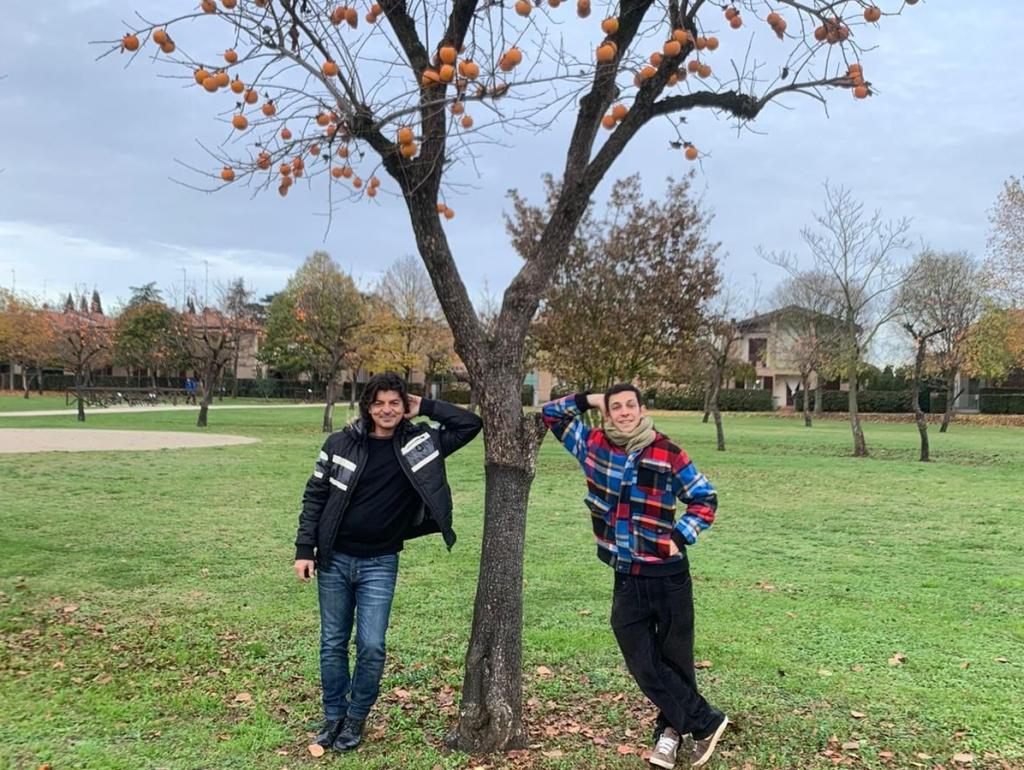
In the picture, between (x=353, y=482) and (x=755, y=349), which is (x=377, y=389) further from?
(x=755, y=349)

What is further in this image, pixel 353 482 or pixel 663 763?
pixel 353 482

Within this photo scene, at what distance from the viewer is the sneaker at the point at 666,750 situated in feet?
11.3

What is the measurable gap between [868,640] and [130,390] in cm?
4298

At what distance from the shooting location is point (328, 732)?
12.1 ft

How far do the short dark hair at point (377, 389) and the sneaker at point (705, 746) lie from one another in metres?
2.11

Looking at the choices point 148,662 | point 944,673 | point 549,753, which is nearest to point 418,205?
point 549,753

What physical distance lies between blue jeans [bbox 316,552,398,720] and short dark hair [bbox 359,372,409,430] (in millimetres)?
677

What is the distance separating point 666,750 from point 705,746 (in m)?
0.19

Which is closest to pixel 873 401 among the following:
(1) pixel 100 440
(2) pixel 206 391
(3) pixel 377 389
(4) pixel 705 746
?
(2) pixel 206 391

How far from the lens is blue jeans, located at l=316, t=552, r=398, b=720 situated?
365cm

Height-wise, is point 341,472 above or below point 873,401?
below

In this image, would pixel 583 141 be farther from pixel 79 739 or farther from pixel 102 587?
pixel 102 587

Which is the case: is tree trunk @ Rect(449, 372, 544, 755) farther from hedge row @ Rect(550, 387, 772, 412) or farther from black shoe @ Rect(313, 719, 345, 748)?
hedge row @ Rect(550, 387, 772, 412)

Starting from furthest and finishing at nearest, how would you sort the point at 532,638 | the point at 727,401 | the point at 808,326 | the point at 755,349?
the point at 755,349 < the point at 727,401 < the point at 808,326 < the point at 532,638
